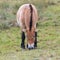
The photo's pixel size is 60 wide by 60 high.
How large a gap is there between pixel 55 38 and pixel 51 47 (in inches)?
44.0

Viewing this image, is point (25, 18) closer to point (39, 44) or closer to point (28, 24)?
point (28, 24)

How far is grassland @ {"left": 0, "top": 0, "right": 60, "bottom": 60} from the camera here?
8.77 meters

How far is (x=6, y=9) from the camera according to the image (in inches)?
570

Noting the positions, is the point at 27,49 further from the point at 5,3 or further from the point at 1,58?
the point at 5,3

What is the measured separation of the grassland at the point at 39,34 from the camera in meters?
8.77

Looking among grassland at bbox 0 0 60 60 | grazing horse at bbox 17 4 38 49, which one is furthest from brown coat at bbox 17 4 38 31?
grassland at bbox 0 0 60 60

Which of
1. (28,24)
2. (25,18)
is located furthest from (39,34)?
(28,24)

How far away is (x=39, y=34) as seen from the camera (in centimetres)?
1188

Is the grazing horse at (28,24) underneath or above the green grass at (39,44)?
above

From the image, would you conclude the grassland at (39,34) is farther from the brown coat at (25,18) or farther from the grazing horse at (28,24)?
the brown coat at (25,18)

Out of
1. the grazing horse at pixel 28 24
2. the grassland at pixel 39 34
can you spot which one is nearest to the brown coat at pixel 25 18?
the grazing horse at pixel 28 24

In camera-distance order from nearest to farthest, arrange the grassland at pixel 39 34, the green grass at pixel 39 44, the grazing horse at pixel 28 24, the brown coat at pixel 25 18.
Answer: the green grass at pixel 39 44 → the grassland at pixel 39 34 → the grazing horse at pixel 28 24 → the brown coat at pixel 25 18

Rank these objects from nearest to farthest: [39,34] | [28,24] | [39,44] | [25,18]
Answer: [28,24], [25,18], [39,44], [39,34]

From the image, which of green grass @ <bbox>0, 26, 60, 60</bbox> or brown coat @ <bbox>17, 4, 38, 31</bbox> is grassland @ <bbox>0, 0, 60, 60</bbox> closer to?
green grass @ <bbox>0, 26, 60, 60</bbox>
